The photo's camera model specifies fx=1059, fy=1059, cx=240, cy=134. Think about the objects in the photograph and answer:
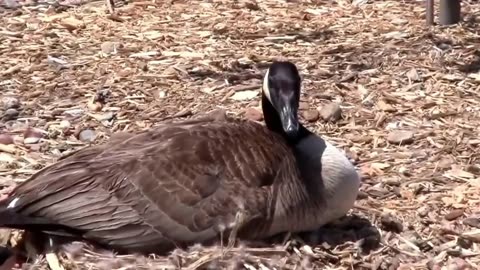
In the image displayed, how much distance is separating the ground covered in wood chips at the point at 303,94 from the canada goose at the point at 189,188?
0.10 meters

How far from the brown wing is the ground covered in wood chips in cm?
11

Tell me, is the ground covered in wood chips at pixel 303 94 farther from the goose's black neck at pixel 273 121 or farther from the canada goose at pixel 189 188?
the goose's black neck at pixel 273 121

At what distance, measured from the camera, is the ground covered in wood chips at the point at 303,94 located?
461 centimetres

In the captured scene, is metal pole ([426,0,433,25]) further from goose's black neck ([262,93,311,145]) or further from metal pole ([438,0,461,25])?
goose's black neck ([262,93,311,145])

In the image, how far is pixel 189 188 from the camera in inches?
170

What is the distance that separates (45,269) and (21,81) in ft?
7.79

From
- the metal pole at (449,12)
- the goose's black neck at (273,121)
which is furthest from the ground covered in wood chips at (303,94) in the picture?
the goose's black neck at (273,121)

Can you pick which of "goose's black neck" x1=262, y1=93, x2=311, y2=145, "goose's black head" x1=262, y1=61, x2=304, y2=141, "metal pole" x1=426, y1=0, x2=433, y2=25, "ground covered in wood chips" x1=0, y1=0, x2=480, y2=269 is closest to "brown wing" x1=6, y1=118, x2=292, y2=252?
"ground covered in wood chips" x1=0, y1=0, x2=480, y2=269

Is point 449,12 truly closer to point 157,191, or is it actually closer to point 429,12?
point 429,12

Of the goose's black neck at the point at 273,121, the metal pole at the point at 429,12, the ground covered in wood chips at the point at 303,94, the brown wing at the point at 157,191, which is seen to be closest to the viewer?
the brown wing at the point at 157,191

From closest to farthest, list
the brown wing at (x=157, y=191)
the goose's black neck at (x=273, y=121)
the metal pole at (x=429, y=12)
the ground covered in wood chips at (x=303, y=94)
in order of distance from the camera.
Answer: the brown wing at (x=157, y=191) < the ground covered in wood chips at (x=303, y=94) < the goose's black neck at (x=273, y=121) < the metal pole at (x=429, y=12)

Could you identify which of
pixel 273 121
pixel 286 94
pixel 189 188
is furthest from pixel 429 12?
pixel 189 188

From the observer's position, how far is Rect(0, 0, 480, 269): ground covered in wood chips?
4609 mm

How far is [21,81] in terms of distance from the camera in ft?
21.0
